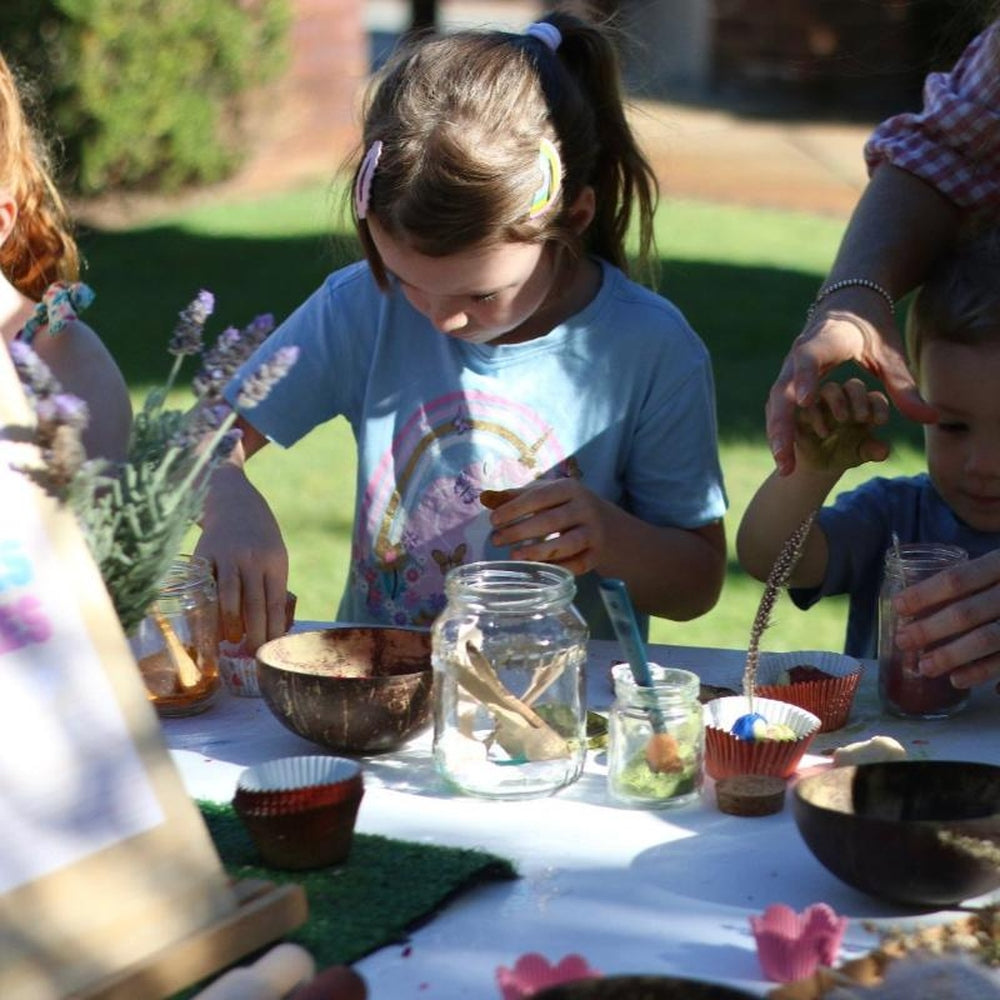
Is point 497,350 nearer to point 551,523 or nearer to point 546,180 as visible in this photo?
point 546,180

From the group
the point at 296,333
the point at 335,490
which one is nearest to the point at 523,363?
the point at 296,333

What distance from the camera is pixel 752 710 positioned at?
173 centimetres

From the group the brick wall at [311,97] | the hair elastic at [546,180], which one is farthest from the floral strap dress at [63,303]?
the brick wall at [311,97]

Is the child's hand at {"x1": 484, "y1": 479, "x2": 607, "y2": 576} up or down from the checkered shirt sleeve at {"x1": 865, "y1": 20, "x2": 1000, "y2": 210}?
down

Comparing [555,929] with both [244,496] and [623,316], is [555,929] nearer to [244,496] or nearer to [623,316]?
[244,496]

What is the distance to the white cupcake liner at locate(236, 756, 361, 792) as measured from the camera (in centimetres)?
147

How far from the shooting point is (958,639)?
1.77 m

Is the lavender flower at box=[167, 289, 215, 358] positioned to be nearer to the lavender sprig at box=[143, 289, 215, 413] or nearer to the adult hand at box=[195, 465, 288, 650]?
the lavender sprig at box=[143, 289, 215, 413]

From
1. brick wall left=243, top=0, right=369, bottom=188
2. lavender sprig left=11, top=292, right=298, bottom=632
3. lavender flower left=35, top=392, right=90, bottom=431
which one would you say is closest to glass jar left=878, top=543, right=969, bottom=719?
lavender sprig left=11, top=292, right=298, bottom=632

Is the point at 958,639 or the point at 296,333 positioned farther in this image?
the point at 296,333

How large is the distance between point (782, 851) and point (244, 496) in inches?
37.1

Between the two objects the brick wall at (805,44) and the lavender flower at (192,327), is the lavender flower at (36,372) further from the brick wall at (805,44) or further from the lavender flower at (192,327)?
the brick wall at (805,44)

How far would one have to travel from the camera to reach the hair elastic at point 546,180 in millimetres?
2113

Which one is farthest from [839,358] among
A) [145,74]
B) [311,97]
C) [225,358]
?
[311,97]
